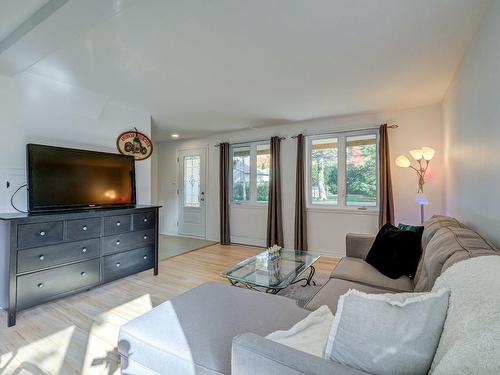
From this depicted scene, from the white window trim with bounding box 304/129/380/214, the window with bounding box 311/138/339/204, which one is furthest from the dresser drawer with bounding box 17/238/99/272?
the window with bounding box 311/138/339/204

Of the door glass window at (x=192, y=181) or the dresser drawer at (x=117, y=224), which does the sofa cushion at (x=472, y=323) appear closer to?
the dresser drawer at (x=117, y=224)

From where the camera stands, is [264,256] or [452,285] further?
[264,256]

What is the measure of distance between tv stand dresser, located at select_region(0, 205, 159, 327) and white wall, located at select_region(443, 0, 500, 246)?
327 cm

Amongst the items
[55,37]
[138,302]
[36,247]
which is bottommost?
[138,302]

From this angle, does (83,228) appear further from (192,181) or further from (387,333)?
(192,181)

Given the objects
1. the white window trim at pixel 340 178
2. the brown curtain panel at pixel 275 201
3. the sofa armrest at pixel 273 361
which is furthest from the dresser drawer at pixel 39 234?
the white window trim at pixel 340 178

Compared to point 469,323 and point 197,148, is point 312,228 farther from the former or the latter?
point 469,323

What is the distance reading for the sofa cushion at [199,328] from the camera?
1072 mm

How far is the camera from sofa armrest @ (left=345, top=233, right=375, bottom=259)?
2.64m

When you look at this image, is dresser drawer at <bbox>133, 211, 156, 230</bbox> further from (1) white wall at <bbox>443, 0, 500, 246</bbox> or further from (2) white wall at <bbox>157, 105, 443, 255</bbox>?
(1) white wall at <bbox>443, 0, 500, 246</bbox>

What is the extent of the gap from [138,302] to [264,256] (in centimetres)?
143

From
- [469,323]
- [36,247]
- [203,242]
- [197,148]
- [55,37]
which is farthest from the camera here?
[197,148]

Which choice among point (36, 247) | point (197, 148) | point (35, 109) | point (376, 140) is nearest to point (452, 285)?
point (36, 247)

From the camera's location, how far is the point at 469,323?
68 centimetres
